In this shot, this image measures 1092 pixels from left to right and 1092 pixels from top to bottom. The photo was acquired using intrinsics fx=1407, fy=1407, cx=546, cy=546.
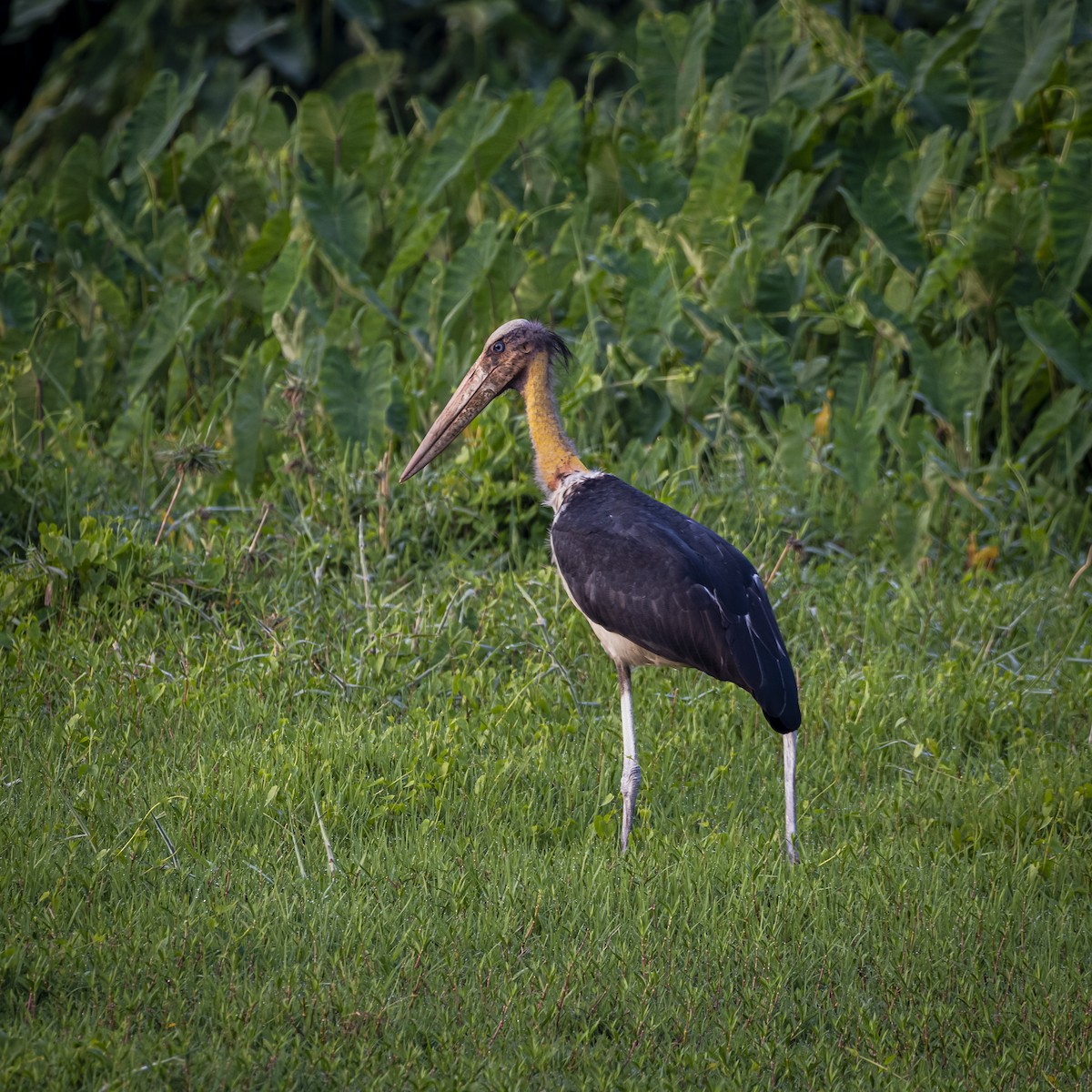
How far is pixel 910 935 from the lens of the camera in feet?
11.4

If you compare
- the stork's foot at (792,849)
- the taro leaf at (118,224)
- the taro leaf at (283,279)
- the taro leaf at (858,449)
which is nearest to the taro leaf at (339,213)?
the taro leaf at (283,279)

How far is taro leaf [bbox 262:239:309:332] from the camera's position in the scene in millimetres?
6430

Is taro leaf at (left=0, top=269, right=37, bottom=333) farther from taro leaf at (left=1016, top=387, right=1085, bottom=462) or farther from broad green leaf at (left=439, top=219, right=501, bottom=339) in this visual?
taro leaf at (left=1016, top=387, right=1085, bottom=462)

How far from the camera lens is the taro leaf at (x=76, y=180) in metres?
7.65

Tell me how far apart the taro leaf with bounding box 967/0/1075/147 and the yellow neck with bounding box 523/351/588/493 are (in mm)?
3995

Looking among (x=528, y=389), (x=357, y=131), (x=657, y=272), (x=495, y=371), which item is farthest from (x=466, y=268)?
(x=528, y=389)

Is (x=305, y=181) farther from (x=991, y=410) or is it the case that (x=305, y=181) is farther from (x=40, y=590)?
(x=991, y=410)

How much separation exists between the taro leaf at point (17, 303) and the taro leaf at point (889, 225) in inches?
153

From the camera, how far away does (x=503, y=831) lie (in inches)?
155

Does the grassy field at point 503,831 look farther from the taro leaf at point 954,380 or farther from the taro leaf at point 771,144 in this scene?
the taro leaf at point 771,144

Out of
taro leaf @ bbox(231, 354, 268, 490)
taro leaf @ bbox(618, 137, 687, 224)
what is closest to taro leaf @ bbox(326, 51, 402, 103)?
taro leaf @ bbox(618, 137, 687, 224)

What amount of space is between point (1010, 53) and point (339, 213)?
3.78 meters

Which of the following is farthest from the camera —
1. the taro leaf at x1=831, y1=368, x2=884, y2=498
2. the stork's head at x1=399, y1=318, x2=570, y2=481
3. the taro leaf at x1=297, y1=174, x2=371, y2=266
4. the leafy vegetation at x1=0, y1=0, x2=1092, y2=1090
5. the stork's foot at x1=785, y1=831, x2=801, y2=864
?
the taro leaf at x1=297, y1=174, x2=371, y2=266

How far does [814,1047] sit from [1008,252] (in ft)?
15.4
